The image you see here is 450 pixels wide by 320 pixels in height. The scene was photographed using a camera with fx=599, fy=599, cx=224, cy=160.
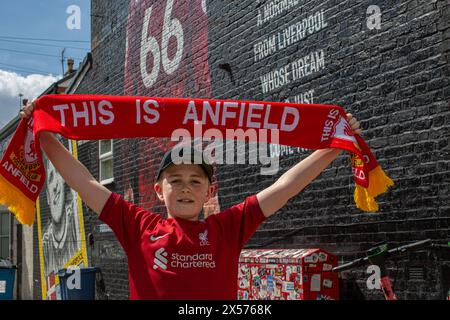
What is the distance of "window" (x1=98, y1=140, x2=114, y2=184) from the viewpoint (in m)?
11.4

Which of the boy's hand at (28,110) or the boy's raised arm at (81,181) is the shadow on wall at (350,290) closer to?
the boy's raised arm at (81,181)

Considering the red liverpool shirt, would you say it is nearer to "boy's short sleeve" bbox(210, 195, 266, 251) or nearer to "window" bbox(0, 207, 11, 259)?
"boy's short sleeve" bbox(210, 195, 266, 251)

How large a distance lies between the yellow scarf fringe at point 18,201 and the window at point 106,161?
7887 millimetres

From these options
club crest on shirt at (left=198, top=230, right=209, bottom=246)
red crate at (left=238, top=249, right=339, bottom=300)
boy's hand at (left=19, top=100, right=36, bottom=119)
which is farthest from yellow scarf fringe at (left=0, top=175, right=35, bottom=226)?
red crate at (left=238, top=249, right=339, bottom=300)

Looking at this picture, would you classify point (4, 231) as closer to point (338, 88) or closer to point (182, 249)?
point (338, 88)

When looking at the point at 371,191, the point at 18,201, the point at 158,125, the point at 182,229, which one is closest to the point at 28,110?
the point at 18,201

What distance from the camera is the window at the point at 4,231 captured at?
18.1m

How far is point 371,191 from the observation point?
362 centimetres

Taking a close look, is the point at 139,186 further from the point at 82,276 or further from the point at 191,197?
the point at 191,197

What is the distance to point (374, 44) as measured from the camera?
18.7 feet

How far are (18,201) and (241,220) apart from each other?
135cm

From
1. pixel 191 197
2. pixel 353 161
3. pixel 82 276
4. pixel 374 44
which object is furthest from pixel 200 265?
pixel 82 276

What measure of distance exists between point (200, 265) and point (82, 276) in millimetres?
8319

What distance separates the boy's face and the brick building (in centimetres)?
265
